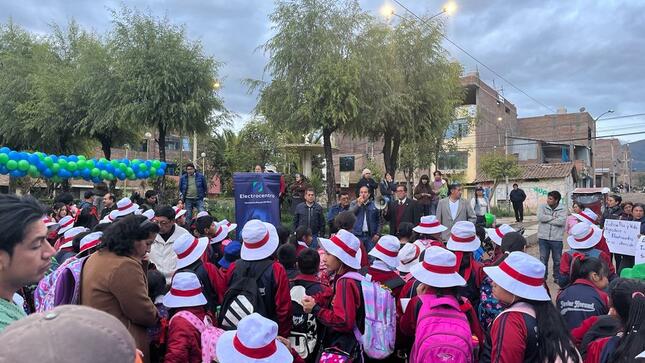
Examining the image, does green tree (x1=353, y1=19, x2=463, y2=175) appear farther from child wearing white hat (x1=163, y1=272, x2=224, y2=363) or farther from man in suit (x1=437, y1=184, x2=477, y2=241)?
child wearing white hat (x1=163, y1=272, x2=224, y2=363)

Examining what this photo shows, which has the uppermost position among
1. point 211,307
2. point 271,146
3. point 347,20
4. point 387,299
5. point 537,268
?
point 347,20

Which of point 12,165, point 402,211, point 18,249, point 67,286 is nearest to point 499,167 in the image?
point 402,211

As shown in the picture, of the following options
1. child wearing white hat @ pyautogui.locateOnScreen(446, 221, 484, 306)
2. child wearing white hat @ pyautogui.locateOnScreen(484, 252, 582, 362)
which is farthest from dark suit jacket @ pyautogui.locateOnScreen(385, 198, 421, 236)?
child wearing white hat @ pyautogui.locateOnScreen(484, 252, 582, 362)

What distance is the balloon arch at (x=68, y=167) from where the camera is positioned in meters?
11.4

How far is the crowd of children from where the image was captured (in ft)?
8.68

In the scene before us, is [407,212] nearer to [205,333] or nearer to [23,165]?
[205,333]

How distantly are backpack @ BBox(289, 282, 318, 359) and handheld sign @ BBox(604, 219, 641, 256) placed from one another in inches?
233

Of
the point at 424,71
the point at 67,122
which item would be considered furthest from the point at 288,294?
the point at 67,122

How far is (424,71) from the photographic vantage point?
16.3 meters

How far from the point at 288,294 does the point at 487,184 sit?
34.9 metres

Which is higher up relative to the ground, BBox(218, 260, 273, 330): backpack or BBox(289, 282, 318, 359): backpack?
BBox(218, 260, 273, 330): backpack

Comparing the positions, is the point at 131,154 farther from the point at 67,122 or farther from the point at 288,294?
the point at 288,294

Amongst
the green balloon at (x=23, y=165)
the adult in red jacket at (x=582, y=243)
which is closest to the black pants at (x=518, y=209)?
the adult in red jacket at (x=582, y=243)

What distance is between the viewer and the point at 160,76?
1473 centimetres
